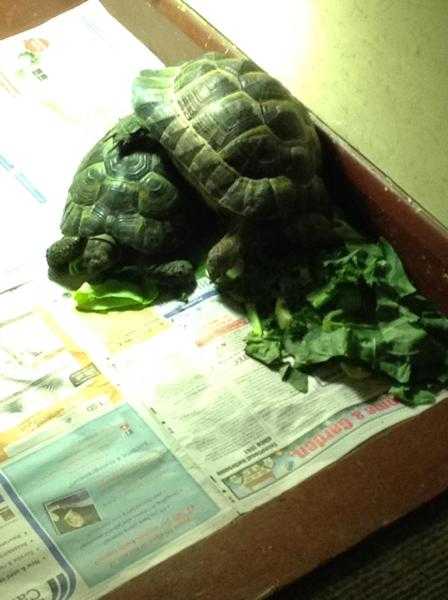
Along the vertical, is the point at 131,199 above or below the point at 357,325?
above

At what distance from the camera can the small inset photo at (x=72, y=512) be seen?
1050mm

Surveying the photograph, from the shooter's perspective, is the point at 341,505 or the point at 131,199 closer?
the point at 341,505

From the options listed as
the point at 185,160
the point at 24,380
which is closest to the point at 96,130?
the point at 185,160

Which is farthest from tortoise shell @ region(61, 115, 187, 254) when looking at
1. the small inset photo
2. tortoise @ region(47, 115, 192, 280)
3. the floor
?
the floor

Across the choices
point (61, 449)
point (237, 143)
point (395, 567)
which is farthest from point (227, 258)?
point (395, 567)

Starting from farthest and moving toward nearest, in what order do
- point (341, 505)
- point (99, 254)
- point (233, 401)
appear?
point (99, 254)
point (233, 401)
point (341, 505)

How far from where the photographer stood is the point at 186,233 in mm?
1375

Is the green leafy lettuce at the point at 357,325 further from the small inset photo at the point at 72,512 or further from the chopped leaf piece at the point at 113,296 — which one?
the small inset photo at the point at 72,512

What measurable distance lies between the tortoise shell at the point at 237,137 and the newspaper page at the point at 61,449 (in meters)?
0.33

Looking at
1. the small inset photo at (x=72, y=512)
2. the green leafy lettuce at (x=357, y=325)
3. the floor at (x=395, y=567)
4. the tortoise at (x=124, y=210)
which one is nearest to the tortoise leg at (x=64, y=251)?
the tortoise at (x=124, y=210)

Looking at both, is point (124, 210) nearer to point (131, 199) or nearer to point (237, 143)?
point (131, 199)

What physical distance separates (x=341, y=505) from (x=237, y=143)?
1.90 ft

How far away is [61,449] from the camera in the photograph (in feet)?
3.72

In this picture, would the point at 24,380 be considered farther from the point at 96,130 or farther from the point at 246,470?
the point at 96,130
